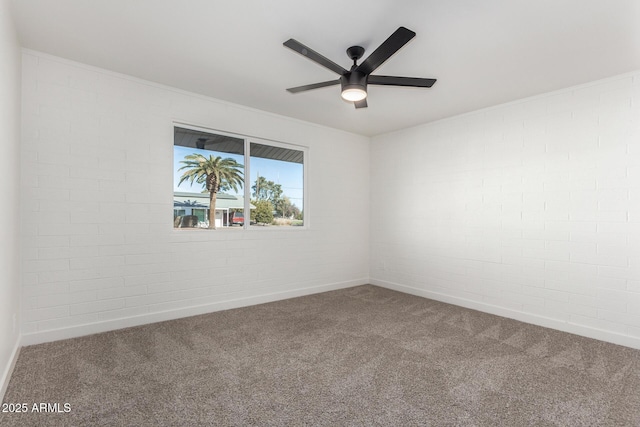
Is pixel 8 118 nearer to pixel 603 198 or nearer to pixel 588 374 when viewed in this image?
pixel 588 374

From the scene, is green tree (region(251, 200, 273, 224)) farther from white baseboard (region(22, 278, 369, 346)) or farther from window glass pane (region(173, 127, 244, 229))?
white baseboard (region(22, 278, 369, 346))

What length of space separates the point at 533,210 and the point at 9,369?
5117 millimetres

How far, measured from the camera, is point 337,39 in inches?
105

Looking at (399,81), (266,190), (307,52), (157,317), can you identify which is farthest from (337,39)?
(157,317)

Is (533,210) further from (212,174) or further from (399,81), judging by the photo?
(212,174)

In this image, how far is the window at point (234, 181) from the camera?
392 centimetres

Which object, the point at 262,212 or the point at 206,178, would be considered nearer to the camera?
the point at 206,178

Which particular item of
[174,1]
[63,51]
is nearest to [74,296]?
[63,51]

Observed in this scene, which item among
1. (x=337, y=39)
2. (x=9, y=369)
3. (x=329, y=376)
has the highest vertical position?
(x=337, y=39)

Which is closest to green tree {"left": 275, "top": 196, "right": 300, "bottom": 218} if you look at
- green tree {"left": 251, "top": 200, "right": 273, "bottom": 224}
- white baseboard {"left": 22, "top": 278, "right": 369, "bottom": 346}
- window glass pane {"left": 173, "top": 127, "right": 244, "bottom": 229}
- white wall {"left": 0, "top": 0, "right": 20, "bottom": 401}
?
green tree {"left": 251, "top": 200, "right": 273, "bottom": 224}

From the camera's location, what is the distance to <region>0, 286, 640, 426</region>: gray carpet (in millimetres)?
1997

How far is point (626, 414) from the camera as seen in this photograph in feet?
6.72

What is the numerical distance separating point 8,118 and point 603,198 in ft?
17.1

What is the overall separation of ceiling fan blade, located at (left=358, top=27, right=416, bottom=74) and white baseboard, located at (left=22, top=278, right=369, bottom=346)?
10.3 feet
